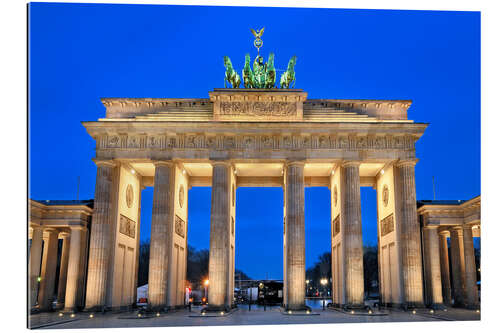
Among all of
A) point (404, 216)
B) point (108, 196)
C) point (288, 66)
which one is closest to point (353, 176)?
point (404, 216)

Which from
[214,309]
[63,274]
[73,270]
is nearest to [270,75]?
[214,309]

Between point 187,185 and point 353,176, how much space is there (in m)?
15.8

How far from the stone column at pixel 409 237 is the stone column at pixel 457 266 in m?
8.18

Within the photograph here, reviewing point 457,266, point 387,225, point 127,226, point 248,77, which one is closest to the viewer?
point 248,77

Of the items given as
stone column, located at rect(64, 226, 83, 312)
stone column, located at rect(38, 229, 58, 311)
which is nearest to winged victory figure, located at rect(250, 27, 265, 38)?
stone column, located at rect(64, 226, 83, 312)

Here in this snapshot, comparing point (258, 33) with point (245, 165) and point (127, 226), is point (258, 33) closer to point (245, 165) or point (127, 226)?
point (245, 165)

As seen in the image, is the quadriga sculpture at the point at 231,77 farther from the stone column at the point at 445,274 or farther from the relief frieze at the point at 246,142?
the stone column at the point at 445,274

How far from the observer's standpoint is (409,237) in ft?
122

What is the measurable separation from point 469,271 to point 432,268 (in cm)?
381

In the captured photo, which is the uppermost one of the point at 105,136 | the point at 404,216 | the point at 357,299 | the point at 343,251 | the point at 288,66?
the point at 288,66

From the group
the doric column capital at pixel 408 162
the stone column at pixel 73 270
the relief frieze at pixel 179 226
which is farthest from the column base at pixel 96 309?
the doric column capital at pixel 408 162

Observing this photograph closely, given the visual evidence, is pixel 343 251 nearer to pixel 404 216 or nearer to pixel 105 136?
pixel 404 216

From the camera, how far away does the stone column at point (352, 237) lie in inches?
1430

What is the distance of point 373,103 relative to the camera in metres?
40.5
